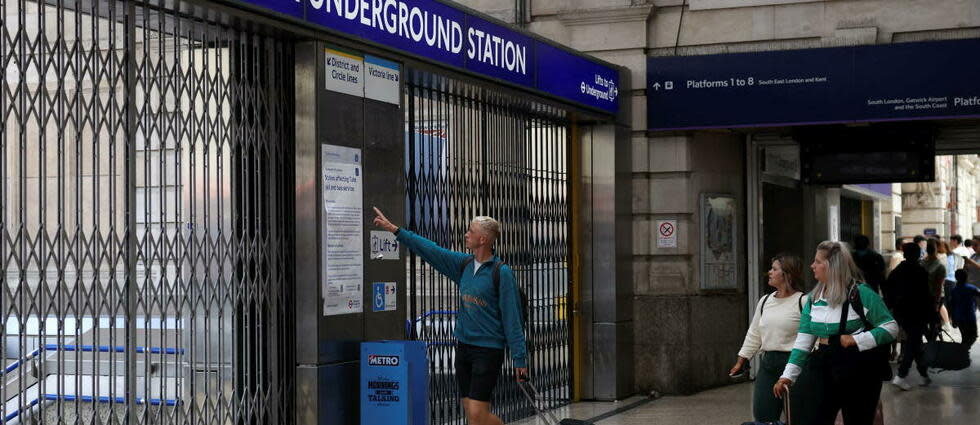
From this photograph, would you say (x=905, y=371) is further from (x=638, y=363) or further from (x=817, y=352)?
(x=817, y=352)

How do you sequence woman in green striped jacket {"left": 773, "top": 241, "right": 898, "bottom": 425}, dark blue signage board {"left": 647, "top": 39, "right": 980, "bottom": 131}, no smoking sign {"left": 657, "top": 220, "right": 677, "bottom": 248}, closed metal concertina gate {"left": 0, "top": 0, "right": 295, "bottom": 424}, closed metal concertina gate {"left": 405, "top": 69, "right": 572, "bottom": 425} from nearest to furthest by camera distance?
closed metal concertina gate {"left": 0, "top": 0, "right": 295, "bottom": 424}, woman in green striped jacket {"left": 773, "top": 241, "right": 898, "bottom": 425}, closed metal concertina gate {"left": 405, "top": 69, "right": 572, "bottom": 425}, dark blue signage board {"left": 647, "top": 39, "right": 980, "bottom": 131}, no smoking sign {"left": 657, "top": 220, "right": 677, "bottom": 248}

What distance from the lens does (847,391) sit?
7.11 meters

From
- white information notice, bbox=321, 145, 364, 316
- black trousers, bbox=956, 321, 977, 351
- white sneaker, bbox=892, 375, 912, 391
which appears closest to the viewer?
white information notice, bbox=321, 145, 364, 316

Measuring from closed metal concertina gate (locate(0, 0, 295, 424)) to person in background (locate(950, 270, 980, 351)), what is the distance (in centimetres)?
990

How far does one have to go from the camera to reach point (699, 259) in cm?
1345

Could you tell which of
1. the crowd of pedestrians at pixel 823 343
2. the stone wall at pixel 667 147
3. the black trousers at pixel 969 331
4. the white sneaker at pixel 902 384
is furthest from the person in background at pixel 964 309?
the crowd of pedestrians at pixel 823 343

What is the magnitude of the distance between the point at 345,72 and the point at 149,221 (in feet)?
5.62

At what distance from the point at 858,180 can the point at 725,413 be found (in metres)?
3.14

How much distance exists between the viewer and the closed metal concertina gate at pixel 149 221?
20.5 ft

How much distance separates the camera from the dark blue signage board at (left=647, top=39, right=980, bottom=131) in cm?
1214

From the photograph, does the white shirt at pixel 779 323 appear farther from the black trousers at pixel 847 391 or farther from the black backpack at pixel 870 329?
the black backpack at pixel 870 329

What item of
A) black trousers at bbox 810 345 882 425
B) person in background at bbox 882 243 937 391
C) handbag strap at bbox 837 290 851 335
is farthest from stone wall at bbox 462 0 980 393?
handbag strap at bbox 837 290 851 335

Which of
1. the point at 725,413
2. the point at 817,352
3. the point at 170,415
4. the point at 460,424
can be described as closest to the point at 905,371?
the point at 725,413

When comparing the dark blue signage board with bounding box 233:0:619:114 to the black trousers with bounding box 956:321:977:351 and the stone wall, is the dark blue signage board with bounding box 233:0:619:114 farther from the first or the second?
the black trousers with bounding box 956:321:977:351
